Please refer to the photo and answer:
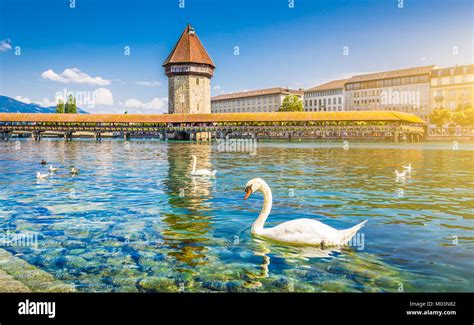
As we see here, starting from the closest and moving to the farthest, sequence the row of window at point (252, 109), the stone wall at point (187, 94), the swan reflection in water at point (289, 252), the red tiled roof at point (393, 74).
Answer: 1. the swan reflection in water at point (289, 252)
2. the stone wall at point (187, 94)
3. the red tiled roof at point (393, 74)
4. the row of window at point (252, 109)

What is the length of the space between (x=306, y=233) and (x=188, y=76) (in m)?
61.1

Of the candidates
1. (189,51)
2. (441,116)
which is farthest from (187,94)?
(441,116)

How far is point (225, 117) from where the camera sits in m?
56.3

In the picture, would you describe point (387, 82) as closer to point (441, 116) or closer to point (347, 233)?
point (441, 116)

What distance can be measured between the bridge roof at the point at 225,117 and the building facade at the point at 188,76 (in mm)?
5629

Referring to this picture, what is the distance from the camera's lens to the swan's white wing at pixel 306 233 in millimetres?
5078

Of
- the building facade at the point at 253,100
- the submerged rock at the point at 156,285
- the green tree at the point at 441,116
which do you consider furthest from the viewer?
the building facade at the point at 253,100

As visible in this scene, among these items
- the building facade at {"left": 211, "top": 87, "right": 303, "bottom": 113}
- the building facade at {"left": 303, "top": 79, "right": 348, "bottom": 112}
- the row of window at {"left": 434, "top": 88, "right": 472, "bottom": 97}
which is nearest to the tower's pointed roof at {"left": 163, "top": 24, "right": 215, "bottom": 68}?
the building facade at {"left": 303, "top": 79, "right": 348, "bottom": 112}

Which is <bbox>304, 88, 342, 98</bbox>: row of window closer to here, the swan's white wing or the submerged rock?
the swan's white wing

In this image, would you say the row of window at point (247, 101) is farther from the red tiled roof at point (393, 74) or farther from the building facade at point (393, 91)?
the red tiled roof at point (393, 74)

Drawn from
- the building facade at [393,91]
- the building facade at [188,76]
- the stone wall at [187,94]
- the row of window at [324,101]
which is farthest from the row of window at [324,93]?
the stone wall at [187,94]
